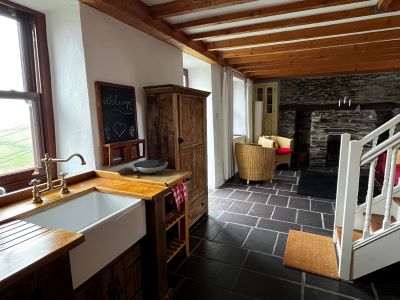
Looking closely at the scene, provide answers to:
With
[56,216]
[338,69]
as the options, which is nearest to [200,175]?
[56,216]

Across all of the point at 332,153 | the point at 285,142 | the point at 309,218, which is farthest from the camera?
the point at 332,153

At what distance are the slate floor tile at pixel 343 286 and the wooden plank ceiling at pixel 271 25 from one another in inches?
90.2

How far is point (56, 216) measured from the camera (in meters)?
1.52

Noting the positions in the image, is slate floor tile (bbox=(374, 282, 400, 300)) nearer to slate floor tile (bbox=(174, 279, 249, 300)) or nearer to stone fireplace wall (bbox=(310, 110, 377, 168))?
slate floor tile (bbox=(174, 279, 249, 300))

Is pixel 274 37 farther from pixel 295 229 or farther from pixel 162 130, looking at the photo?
pixel 295 229

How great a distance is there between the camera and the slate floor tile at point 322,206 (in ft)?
10.9

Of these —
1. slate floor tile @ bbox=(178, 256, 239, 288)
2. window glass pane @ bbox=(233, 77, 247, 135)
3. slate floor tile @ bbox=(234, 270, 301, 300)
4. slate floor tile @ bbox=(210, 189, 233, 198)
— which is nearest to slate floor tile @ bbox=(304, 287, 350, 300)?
slate floor tile @ bbox=(234, 270, 301, 300)

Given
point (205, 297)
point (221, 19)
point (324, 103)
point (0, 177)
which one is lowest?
point (205, 297)

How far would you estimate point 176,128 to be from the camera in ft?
7.86

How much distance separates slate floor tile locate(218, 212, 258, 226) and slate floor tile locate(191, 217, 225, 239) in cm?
13

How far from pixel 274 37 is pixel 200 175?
193cm

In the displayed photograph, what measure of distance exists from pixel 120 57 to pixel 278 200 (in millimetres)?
2967

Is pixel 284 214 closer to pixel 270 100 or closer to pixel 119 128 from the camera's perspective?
pixel 119 128

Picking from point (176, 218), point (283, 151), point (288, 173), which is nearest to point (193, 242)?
point (176, 218)
